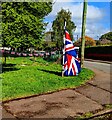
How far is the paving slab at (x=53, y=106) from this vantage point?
6965 mm

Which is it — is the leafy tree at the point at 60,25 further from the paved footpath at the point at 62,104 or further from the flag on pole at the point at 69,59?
the paved footpath at the point at 62,104

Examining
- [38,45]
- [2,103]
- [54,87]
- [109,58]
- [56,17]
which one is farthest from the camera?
[56,17]

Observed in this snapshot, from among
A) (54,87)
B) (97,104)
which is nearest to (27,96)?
(54,87)

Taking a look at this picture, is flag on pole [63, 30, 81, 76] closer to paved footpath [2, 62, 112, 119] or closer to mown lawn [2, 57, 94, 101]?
mown lawn [2, 57, 94, 101]

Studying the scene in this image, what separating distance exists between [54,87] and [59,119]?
3.31 meters

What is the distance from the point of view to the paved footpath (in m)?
6.96

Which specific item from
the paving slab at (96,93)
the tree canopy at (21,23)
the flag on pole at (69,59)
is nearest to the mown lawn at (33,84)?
the flag on pole at (69,59)

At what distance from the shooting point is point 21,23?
35.8 feet

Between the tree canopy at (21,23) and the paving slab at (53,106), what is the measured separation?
3.11 meters

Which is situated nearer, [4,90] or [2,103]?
[2,103]

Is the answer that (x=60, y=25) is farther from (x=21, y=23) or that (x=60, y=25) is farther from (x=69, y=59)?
(x=21, y=23)

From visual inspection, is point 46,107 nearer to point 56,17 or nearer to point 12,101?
point 12,101

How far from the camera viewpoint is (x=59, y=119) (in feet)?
21.5

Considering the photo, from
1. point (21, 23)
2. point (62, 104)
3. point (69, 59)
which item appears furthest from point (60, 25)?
point (62, 104)
